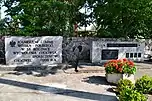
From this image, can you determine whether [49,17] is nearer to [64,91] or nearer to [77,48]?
[77,48]

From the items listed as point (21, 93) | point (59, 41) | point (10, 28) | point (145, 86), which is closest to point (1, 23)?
point (10, 28)

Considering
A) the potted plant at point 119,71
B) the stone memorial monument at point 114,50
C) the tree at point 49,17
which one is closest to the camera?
the potted plant at point 119,71

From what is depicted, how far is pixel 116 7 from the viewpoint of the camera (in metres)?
13.8

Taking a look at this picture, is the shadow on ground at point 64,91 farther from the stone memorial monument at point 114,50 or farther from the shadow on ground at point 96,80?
the stone memorial monument at point 114,50

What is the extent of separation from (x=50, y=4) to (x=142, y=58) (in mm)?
5528

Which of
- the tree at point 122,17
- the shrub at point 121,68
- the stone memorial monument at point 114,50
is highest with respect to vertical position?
the tree at point 122,17

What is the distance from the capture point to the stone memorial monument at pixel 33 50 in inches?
509

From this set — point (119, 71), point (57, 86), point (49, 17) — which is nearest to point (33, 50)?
point (49, 17)

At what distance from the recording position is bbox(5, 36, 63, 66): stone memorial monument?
1294 centimetres

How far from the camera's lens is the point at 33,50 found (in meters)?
13.2

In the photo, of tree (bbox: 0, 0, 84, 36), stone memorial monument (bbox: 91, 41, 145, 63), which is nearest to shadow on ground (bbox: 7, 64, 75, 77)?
stone memorial monument (bbox: 91, 41, 145, 63)

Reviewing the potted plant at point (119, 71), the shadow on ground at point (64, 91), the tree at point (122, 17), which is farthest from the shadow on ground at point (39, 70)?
the tree at point (122, 17)

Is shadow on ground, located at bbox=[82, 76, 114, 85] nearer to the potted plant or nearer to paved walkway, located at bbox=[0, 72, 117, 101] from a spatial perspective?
paved walkway, located at bbox=[0, 72, 117, 101]

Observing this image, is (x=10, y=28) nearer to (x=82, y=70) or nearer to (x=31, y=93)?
(x=82, y=70)
